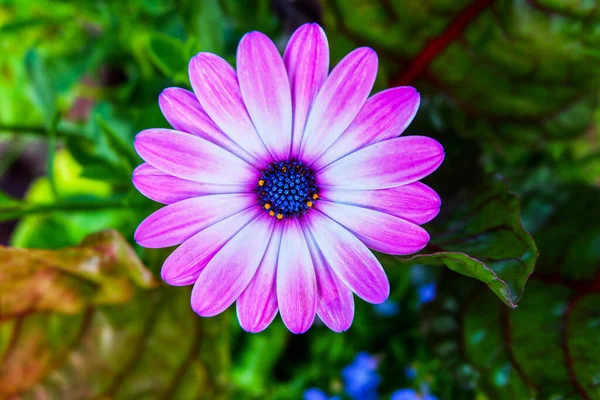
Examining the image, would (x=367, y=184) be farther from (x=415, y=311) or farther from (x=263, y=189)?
(x=415, y=311)

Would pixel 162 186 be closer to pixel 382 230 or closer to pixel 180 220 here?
pixel 180 220

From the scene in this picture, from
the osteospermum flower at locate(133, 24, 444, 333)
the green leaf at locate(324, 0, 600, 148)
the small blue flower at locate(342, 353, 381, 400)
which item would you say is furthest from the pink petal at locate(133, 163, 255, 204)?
the small blue flower at locate(342, 353, 381, 400)

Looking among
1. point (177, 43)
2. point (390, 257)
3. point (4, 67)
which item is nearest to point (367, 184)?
point (390, 257)

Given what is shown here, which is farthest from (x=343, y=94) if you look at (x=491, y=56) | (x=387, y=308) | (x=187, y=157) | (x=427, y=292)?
(x=387, y=308)

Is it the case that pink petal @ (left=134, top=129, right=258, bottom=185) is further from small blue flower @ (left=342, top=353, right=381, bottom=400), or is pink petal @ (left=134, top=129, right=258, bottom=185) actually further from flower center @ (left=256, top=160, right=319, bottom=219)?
small blue flower @ (left=342, top=353, right=381, bottom=400)

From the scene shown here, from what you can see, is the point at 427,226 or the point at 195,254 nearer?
the point at 195,254

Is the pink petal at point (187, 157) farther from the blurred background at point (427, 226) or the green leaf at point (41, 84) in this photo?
the green leaf at point (41, 84)
